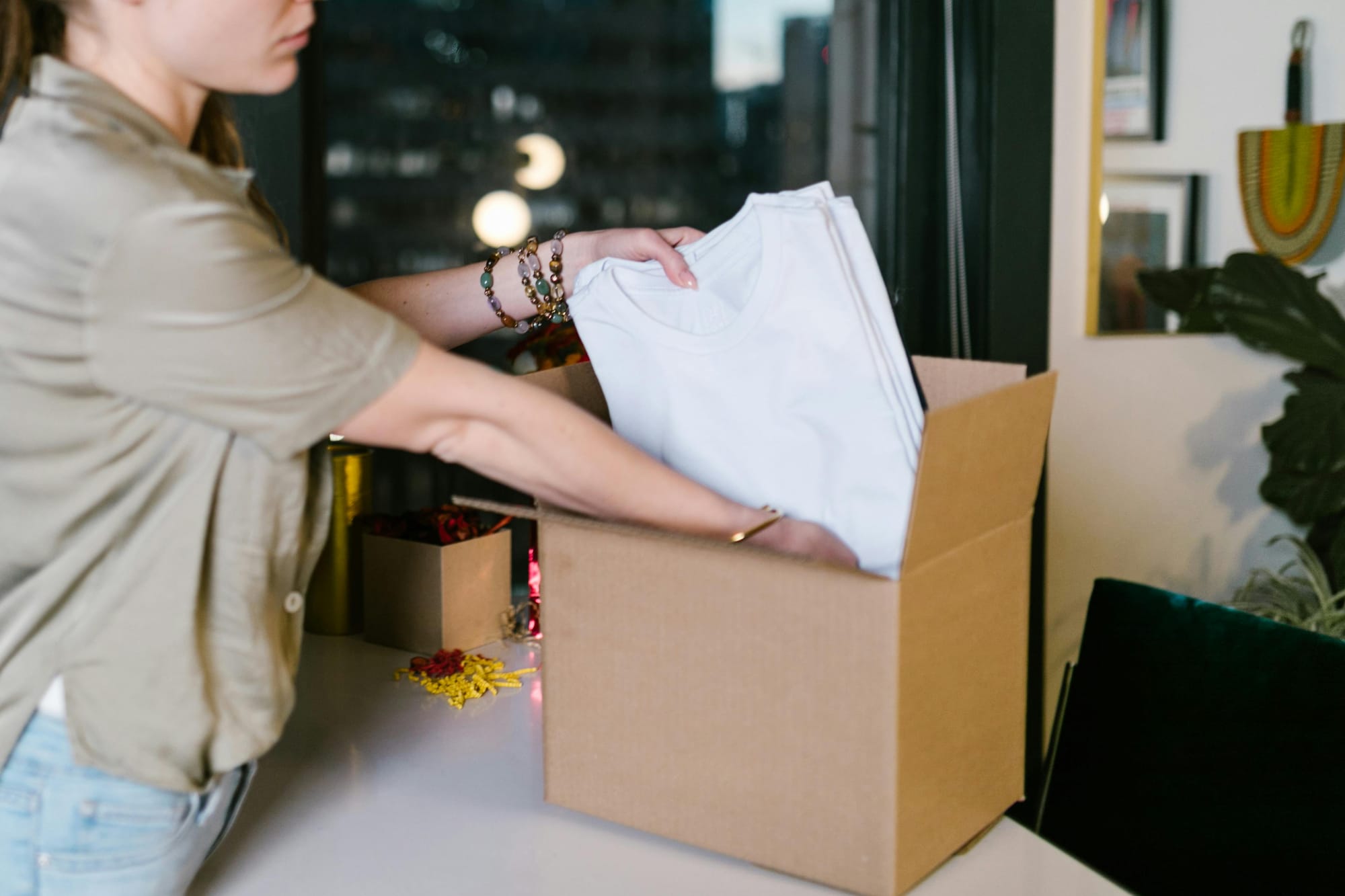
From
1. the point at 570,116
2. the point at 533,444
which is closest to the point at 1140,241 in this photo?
the point at 570,116

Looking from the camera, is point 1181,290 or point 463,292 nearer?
point 463,292

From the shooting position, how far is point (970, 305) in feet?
6.72

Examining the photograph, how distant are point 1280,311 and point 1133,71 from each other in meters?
0.53

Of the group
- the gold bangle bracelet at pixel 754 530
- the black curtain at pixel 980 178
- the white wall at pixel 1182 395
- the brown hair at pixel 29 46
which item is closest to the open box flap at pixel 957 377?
the gold bangle bracelet at pixel 754 530

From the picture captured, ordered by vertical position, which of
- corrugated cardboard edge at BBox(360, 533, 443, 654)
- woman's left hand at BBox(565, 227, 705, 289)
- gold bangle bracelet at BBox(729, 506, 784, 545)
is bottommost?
corrugated cardboard edge at BBox(360, 533, 443, 654)

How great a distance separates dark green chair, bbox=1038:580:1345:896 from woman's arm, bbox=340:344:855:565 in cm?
56

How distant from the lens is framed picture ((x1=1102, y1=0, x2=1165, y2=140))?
6.79 feet

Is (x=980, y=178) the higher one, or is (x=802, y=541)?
(x=980, y=178)

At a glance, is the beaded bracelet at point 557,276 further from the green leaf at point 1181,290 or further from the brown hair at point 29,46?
the green leaf at point 1181,290

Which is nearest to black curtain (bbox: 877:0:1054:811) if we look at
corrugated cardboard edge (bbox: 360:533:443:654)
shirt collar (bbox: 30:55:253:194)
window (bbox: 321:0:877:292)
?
window (bbox: 321:0:877:292)

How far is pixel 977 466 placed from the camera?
754mm

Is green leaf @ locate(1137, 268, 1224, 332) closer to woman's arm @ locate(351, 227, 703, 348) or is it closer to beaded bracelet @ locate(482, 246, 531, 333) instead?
woman's arm @ locate(351, 227, 703, 348)

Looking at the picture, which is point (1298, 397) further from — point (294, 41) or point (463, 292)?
point (294, 41)

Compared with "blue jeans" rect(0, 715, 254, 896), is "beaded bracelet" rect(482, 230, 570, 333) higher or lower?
higher
